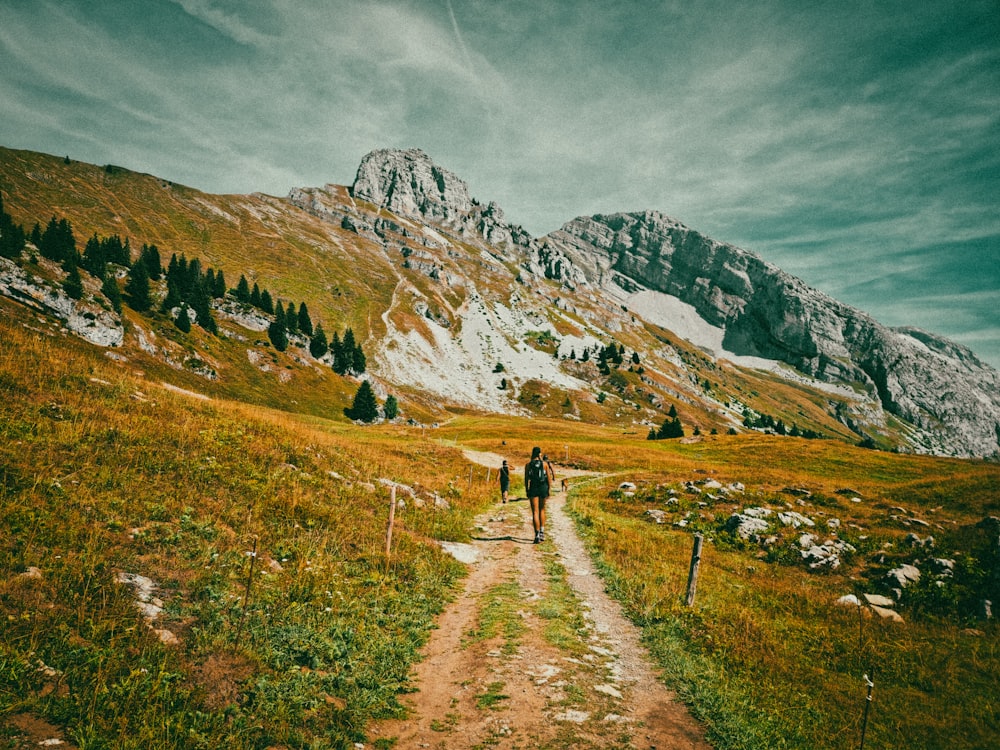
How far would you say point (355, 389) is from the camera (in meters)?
120

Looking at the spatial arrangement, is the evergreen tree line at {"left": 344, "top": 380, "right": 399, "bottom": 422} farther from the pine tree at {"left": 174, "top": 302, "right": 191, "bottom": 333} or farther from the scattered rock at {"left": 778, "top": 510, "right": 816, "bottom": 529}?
the scattered rock at {"left": 778, "top": 510, "right": 816, "bottom": 529}

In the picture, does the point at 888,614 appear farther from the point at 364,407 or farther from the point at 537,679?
the point at 364,407

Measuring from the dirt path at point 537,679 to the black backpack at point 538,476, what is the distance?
466 centimetres

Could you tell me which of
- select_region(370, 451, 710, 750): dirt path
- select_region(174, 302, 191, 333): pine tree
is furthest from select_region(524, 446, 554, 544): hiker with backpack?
select_region(174, 302, 191, 333): pine tree

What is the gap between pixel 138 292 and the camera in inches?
3359

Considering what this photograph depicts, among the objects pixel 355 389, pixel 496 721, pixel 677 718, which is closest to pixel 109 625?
pixel 496 721

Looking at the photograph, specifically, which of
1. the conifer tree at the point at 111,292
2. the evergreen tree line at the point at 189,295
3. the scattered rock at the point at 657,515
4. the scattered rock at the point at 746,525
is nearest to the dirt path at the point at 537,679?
the scattered rock at the point at 746,525

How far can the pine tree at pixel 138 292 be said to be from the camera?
85.1m

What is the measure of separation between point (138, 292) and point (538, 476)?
10065cm

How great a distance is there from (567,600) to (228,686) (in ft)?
29.1

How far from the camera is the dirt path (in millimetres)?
6875

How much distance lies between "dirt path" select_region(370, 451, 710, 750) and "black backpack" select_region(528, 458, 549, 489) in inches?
184

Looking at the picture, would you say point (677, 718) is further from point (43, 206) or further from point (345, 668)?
point (43, 206)

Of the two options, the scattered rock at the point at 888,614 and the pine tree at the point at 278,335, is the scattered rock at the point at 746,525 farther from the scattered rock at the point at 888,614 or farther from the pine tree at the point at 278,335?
the pine tree at the point at 278,335
